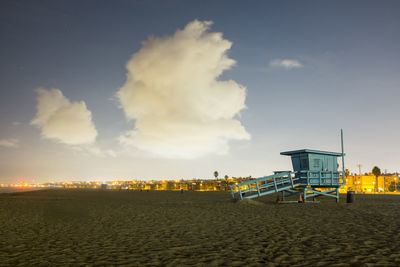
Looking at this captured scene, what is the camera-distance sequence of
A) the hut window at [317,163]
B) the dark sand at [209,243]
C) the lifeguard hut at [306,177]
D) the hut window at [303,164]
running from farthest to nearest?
the hut window at [317,163] < the hut window at [303,164] < the lifeguard hut at [306,177] < the dark sand at [209,243]

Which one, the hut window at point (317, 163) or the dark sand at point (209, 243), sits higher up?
the hut window at point (317, 163)

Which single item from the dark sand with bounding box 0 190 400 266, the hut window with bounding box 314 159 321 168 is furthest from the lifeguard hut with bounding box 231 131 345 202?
the dark sand with bounding box 0 190 400 266

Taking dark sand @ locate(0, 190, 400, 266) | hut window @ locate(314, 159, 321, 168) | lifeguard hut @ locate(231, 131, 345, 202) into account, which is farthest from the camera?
hut window @ locate(314, 159, 321, 168)

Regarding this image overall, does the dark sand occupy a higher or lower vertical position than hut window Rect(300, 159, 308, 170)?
lower

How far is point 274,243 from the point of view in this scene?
26.7ft

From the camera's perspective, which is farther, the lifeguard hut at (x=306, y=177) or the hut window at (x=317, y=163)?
the hut window at (x=317, y=163)

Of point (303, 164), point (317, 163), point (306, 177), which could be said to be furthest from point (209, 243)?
point (317, 163)

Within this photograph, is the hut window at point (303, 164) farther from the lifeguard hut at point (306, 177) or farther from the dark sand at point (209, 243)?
the dark sand at point (209, 243)

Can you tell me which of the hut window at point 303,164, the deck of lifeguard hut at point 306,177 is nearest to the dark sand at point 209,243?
the deck of lifeguard hut at point 306,177

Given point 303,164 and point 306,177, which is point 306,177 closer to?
point 306,177

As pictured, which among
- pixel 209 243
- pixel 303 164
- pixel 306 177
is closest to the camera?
pixel 209 243

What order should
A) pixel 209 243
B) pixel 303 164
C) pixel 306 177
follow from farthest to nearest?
1. pixel 303 164
2. pixel 306 177
3. pixel 209 243

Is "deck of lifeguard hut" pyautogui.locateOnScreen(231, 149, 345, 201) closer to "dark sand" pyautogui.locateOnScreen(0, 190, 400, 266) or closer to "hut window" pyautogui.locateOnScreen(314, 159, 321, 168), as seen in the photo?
"hut window" pyautogui.locateOnScreen(314, 159, 321, 168)

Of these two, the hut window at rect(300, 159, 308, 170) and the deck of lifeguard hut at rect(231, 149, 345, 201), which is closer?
the deck of lifeguard hut at rect(231, 149, 345, 201)
